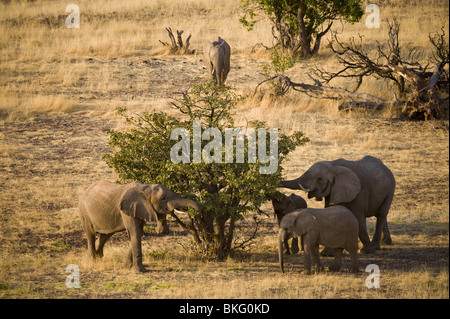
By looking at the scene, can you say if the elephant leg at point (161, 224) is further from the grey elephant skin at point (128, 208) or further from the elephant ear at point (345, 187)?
the elephant ear at point (345, 187)

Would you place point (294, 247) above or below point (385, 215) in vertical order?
below

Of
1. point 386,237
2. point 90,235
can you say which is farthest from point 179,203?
point 386,237

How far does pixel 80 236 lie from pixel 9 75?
14687 millimetres

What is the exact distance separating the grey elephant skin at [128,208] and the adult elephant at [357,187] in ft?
7.08

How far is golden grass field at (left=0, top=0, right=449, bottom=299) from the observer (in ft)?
35.9

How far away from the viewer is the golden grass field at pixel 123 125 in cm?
1095

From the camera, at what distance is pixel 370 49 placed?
95.1 feet

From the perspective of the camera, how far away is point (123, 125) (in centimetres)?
2106

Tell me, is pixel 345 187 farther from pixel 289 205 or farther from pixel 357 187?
pixel 289 205

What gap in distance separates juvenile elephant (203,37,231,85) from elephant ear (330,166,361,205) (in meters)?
12.8

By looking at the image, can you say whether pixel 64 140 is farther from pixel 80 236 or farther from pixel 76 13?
pixel 76 13

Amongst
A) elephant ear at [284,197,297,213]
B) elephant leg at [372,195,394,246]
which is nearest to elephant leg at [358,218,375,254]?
elephant leg at [372,195,394,246]

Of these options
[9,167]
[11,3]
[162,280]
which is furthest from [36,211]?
[11,3]

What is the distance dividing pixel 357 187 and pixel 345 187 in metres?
0.20
